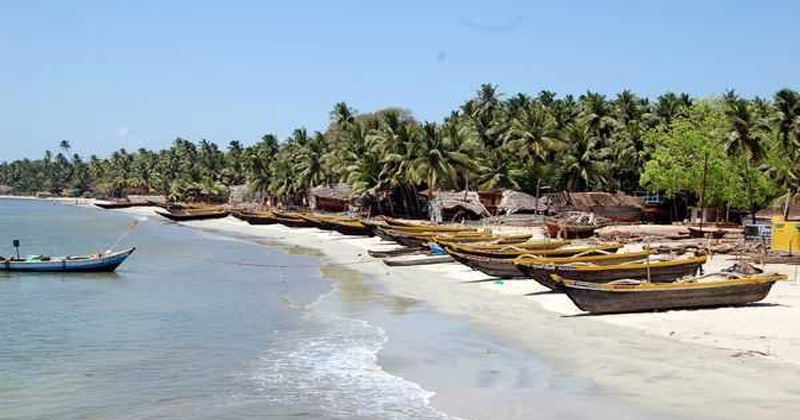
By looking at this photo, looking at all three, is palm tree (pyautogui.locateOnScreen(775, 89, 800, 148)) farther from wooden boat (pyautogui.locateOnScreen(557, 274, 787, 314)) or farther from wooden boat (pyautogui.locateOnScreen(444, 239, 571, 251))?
wooden boat (pyautogui.locateOnScreen(557, 274, 787, 314))

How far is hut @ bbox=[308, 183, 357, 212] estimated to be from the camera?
275 ft

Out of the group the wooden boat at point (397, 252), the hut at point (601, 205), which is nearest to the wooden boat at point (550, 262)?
the wooden boat at point (397, 252)

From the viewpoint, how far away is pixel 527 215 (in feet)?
208

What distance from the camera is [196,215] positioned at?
95812mm

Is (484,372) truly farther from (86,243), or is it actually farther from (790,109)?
(790,109)

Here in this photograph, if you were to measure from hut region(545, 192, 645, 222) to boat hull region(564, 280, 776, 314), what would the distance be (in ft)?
132

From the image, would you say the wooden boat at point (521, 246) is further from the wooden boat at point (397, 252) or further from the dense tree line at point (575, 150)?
the dense tree line at point (575, 150)

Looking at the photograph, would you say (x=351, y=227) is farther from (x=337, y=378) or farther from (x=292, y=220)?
(x=337, y=378)

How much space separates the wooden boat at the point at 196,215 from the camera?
95.4m

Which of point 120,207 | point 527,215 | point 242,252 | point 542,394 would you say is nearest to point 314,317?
point 542,394

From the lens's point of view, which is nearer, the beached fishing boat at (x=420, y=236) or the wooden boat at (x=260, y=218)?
the beached fishing boat at (x=420, y=236)

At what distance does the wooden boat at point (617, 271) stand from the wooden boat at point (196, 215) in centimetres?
7540

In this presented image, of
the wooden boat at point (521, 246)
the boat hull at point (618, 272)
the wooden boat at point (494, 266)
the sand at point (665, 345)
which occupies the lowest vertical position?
the sand at point (665, 345)

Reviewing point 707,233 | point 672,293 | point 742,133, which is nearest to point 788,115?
point 742,133
